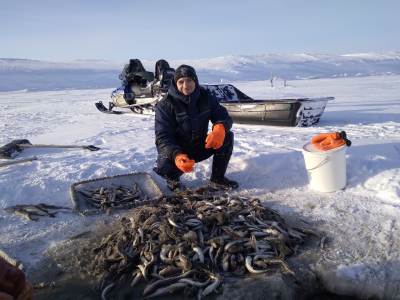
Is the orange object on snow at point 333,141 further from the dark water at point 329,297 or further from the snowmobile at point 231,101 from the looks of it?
the snowmobile at point 231,101

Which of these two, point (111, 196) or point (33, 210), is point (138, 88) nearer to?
point (111, 196)

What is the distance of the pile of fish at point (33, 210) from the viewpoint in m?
4.02

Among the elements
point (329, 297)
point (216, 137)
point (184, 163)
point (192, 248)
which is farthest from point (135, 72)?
point (329, 297)

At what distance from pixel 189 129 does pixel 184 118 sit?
183mm

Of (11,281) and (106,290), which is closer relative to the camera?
(11,281)

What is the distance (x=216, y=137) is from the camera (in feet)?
14.0

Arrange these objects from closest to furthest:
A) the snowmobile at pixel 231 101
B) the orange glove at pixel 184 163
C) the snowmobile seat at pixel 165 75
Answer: the orange glove at pixel 184 163 < the snowmobile at pixel 231 101 < the snowmobile seat at pixel 165 75

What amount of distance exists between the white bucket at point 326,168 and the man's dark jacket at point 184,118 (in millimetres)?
1287

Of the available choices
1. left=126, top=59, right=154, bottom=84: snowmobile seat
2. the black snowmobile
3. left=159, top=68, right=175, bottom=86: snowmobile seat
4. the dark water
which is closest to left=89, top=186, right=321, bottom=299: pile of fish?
the dark water

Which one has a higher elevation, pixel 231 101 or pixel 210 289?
pixel 231 101

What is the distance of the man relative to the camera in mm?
4328

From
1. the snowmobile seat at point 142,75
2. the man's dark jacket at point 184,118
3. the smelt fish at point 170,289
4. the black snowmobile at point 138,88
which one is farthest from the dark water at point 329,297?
the snowmobile seat at point 142,75

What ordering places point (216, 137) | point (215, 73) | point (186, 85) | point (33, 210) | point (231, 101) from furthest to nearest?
point (215, 73)
point (231, 101)
point (186, 85)
point (216, 137)
point (33, 210)

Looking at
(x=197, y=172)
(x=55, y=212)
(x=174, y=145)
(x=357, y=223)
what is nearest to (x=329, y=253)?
(x=357, y=223)
